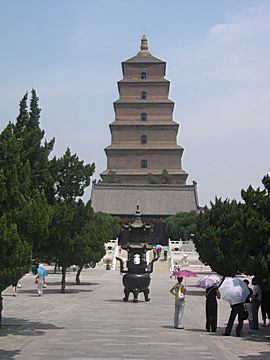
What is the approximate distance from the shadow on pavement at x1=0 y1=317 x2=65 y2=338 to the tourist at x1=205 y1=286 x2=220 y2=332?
8.59ft

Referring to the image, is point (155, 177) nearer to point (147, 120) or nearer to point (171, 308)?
point (147, 120)

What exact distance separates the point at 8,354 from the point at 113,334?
228 centimetres

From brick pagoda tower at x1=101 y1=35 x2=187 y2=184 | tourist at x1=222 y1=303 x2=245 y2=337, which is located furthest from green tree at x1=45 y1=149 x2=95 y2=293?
brick pagoda tower at x1=101 y1=35 x2=187 y2=184

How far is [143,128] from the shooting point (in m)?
58.6

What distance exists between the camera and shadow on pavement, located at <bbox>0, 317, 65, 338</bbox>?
10211 mm

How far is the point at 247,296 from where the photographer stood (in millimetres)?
10680

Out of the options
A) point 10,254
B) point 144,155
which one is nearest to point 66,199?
point 10,254

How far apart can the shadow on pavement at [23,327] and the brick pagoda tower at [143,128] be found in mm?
46172

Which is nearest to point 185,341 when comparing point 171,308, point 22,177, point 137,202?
point 22,177

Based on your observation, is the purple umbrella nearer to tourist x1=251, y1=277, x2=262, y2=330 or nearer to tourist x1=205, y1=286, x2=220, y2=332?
tourist x1=205, y1=286, x2=220, y2=332

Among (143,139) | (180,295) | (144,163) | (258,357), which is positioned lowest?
(258,357)

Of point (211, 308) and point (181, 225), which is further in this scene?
point (181, 225)

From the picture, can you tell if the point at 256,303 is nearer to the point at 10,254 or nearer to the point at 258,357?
the point at 258,357

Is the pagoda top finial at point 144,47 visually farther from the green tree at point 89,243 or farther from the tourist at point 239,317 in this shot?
the tourist at point 239,317
